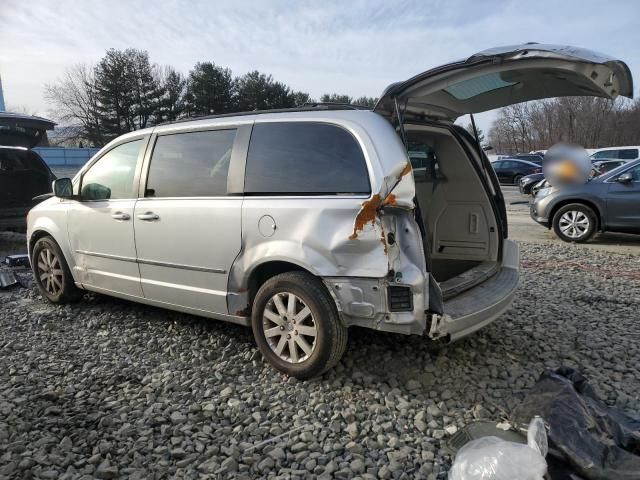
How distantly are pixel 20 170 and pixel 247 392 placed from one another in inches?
287

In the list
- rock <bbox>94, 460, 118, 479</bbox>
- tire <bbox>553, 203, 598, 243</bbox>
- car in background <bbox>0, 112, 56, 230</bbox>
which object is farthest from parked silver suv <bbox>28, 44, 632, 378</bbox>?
tire <bbox>553, 203, 598, 243</bbox>

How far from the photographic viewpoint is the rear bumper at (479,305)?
118 inches

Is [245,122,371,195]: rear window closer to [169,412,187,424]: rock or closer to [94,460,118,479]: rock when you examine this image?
[169,412,187,424]: rock

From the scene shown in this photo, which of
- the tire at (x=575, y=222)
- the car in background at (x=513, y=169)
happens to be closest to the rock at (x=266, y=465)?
the tire at (x=575, y=222)

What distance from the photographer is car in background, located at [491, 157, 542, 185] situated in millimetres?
25219

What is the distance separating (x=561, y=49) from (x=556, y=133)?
1849 cm

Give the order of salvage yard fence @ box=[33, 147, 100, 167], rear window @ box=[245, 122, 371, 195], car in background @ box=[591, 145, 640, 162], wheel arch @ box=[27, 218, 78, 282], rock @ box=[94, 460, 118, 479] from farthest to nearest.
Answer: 1. salvage yard fence @ box=[33, 147, 100, 167]
2. car in background @ box=[591, 145, 640, 162]
3. wheel arch @ box=[27, 218, 78, 282]
4. rear window @ box=[245, 122, 371, 195]
5. rock @ box=[94, 460, 118, 479]

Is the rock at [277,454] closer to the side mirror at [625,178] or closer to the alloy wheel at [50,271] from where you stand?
the alloy wheel at [50,271]

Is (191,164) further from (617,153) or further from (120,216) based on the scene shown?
(617,153)

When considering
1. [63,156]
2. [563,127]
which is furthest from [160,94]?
[563,127]

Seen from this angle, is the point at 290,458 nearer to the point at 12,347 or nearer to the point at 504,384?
the point at 504,384

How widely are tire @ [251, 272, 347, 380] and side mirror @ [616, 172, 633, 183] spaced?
7.55m

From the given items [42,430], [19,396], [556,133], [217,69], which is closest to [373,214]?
[42,430]

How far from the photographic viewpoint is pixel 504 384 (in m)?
3.32
